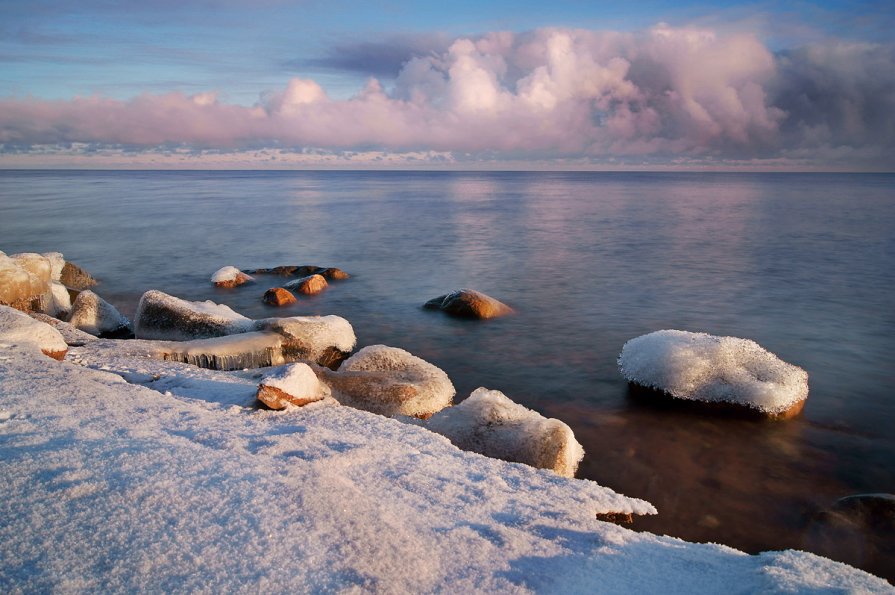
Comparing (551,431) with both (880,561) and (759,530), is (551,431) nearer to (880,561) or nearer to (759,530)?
(759,530)

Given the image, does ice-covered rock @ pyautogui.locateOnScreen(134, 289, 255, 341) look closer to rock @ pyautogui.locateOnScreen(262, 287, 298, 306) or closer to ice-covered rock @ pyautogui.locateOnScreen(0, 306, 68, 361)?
ice-covered rock @ pyautogui.locateOnScreen(0, 306, 68, 361)

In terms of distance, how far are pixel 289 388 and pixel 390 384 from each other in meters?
2.09

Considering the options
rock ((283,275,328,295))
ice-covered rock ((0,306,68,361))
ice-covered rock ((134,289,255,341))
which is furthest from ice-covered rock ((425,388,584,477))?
rock ((283,275,328,295))

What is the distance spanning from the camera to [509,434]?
5707 millimetres

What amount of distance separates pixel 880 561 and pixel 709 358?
3.24 metres

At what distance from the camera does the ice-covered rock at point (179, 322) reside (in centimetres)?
929

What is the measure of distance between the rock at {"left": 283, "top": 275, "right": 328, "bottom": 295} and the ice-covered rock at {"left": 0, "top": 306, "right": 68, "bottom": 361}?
7.95 metres

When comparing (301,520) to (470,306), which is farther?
(470,306)

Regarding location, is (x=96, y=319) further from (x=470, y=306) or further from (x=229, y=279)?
(x=470, y=306)

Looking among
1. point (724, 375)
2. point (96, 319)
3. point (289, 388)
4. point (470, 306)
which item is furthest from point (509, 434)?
point (96, 319)

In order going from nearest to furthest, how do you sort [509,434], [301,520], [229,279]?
[301,520]
[509,434]
[229,279]

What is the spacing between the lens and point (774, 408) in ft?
23.8

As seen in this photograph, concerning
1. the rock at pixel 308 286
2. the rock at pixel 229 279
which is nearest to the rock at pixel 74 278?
the rock at pixel 229 279

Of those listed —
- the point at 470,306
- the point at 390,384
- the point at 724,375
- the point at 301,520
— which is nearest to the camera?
the point at 301,520
